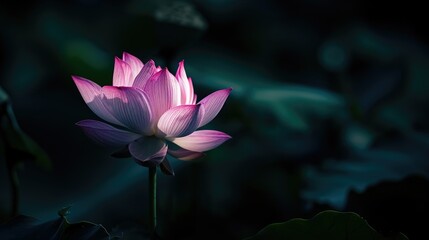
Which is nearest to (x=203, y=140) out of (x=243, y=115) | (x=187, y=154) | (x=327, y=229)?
(x=187, y=154)

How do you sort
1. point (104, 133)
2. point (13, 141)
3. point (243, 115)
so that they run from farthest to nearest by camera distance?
point (243, 115) < point (13, 141) < point (104, 133)

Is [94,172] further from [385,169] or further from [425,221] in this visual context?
[425,221]

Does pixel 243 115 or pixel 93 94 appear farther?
pixel 243 115

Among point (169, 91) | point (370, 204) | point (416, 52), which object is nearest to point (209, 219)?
point (370, 204)

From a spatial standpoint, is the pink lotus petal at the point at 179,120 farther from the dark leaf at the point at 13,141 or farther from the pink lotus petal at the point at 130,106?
the dark leaf at the point at 13,141

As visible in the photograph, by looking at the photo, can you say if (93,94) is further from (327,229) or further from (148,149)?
(327,229)

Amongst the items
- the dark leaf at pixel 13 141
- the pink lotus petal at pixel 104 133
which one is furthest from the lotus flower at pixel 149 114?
the dark leaf at pixel 13 141

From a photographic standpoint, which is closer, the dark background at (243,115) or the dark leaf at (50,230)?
the dark leaf at (50,230)

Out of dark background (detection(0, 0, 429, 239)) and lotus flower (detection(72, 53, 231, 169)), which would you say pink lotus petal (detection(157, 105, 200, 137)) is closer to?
lotus flower (detection(72, 53, 231, 169))
